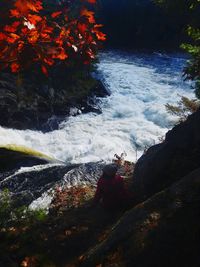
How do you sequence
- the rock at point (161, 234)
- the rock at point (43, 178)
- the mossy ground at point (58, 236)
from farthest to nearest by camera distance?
the rock at point (43, 178) < the mossy ground at point (58, 236) < the rock at point (161, 234)


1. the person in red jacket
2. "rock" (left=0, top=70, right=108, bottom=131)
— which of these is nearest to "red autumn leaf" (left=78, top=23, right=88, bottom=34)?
the person in red jacket

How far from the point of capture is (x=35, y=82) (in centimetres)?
1973

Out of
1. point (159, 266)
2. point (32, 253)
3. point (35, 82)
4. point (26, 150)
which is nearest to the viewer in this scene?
point (159, 266)

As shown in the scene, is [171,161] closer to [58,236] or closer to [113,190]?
[113,190]

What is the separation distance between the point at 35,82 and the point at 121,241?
51.1ft

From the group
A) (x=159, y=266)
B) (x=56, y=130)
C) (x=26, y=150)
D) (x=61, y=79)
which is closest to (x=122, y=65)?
(x=61, y=79)

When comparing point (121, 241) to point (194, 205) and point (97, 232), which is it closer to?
point (194, 205)

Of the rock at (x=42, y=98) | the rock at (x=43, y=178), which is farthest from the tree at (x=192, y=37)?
the rock at (x=42, y=98)

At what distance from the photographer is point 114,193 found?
7211 mm

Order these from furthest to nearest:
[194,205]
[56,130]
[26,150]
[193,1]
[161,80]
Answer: [161,80] < [56,130] < [26,150] < [193,1] < [194,205]

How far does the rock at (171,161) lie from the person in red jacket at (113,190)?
40 centimetres

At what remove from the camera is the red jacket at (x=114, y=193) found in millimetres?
7219

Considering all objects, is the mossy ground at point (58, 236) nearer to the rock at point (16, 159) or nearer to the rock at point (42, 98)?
the rock at point (16, 159)

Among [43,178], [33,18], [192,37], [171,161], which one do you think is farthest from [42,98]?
[33,18]
